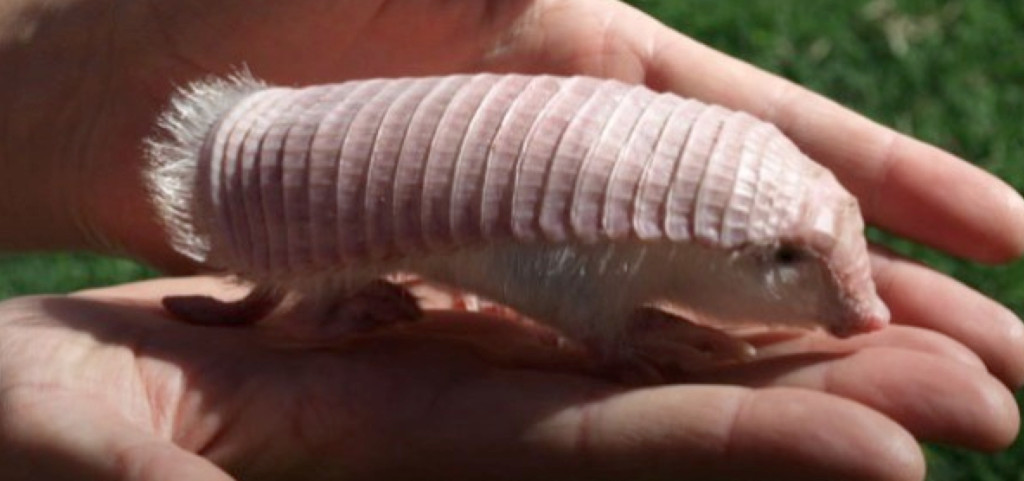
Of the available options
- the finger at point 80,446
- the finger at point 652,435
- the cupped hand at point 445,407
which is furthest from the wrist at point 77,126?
the finger at point 652,435

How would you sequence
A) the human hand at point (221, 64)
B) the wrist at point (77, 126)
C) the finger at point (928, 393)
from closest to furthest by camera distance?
1. the finger at point (928, 393)
2. the human hand at point (221, 64)
3. the wrist at point (77, 126)

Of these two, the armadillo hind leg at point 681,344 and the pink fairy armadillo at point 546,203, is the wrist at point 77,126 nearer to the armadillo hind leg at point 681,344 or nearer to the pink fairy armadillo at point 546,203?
the pink fairy armadillo at point 546,203

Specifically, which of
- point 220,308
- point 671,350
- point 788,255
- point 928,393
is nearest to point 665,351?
point 671,350

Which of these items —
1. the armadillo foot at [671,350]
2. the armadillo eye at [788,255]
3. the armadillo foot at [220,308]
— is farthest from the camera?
the armadillo foot at [220,308]

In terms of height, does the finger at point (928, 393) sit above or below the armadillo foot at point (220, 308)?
above

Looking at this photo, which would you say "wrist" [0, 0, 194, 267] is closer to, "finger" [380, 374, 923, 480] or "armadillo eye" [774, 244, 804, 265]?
"finger" [380, 374, 923, 480]

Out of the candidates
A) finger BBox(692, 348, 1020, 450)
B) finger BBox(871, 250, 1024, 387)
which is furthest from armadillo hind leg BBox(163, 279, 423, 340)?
finger BBox(871, 250, 1024, 387)
